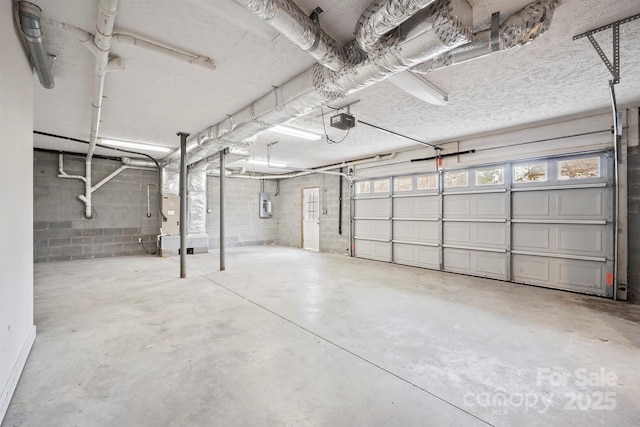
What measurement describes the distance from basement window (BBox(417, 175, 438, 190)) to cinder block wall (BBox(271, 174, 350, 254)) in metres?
1.99

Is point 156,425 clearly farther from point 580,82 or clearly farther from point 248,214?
point 248,214

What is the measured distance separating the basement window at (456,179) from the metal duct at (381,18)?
13.0 ft

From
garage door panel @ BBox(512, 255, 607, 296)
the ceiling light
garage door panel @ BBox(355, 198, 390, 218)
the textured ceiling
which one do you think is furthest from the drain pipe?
garage door panel @ BBox(512, 255, 607, 296)

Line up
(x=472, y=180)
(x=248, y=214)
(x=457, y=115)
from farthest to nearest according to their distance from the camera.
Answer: (x=248, y=214)
(x=472, y=180)
(x=457, y=115)

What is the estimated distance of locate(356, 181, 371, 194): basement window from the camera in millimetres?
6641

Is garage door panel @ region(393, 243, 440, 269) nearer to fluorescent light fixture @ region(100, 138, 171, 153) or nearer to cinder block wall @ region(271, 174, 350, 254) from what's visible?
cinder block wall @ region(271, 174, 350, 254)

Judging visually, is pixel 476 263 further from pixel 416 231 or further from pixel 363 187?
pixel 363 187

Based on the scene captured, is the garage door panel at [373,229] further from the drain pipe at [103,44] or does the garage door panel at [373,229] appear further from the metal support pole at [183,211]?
the drain pipe at [103,44]

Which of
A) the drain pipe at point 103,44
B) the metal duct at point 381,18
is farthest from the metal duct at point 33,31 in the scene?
the metal duct at point 381,18

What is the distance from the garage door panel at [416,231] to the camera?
5426 mm

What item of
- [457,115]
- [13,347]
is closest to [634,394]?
[457,115]

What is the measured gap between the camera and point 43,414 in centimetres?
149

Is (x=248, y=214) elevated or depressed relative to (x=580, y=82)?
depressed

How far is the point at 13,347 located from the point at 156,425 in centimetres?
117
